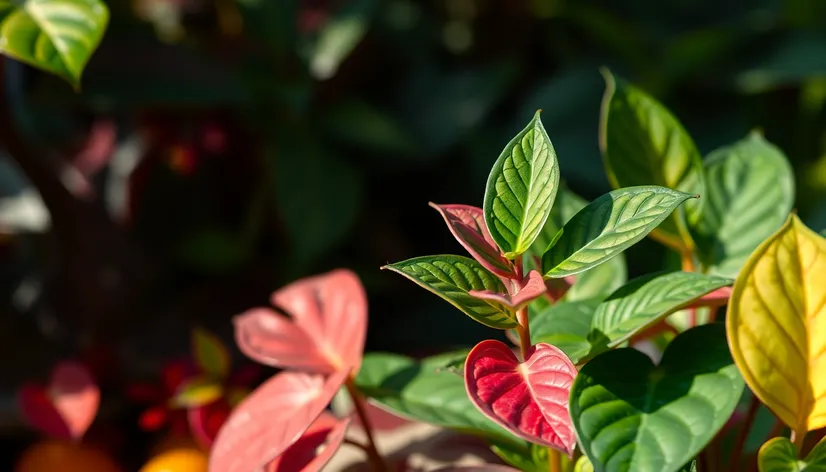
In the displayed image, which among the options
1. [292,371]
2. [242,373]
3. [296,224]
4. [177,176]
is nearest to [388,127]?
[296,224]

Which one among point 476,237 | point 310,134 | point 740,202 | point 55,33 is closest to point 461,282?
point 476,237

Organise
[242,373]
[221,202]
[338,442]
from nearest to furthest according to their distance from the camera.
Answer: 1. [338,442]
2. [242,373]
3. [221,202]

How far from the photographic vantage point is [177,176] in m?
1.13

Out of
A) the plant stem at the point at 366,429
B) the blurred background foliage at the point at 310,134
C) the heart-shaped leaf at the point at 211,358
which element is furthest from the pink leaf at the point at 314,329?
the blurred background foliage at the point at 310,134

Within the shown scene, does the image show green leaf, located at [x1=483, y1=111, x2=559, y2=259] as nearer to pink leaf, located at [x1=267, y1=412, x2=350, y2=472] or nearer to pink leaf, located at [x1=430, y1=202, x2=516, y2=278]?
pink leaf, located at [x1=430, y1=202, x2=516, y2=278]

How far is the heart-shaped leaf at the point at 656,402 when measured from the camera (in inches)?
14.7

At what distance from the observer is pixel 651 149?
567 millimetres

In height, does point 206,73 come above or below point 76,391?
above

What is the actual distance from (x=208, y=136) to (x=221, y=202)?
0.12 meters

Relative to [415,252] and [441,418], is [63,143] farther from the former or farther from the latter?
[441,418]

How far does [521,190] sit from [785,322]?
0.15 meters

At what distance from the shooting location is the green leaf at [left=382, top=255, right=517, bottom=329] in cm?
40

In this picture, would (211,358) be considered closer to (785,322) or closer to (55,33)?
(55,33)

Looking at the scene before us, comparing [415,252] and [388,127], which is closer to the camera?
[388,127]
